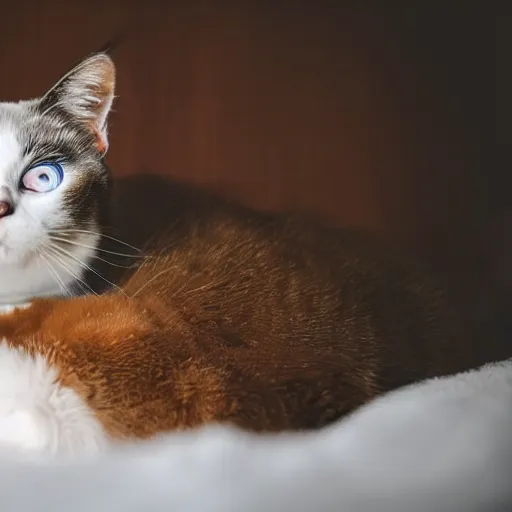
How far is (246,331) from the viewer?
62 centimetres

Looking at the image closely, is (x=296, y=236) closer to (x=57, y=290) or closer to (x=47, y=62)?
(x=57, y=290)

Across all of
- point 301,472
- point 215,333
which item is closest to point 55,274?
point 215,333

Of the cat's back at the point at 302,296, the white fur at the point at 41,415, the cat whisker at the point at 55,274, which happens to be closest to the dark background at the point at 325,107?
the cat's back at the point at 302,296

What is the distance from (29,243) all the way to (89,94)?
198 millimetres

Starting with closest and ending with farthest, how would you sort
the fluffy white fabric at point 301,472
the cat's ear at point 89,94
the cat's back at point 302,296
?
the fluffy white fabric at point 301,472 → the cat's back at point 302,296 → the cat's ear at point 89,94

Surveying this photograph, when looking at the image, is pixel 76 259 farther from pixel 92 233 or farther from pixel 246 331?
pixel 246 331

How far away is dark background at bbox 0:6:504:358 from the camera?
0.76 m

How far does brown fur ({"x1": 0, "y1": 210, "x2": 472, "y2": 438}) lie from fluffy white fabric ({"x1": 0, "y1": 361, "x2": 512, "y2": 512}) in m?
0.03

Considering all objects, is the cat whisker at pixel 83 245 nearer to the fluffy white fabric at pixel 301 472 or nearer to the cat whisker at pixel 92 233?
the cat whisker at pixel 92 233

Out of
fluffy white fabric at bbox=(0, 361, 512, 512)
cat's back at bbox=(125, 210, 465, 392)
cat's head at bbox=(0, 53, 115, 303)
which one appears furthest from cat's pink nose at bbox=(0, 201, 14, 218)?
fluffy white fabric at bbox=(0, 361, 512, 512)

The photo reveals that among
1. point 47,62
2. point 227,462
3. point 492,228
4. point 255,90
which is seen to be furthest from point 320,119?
point 227,462

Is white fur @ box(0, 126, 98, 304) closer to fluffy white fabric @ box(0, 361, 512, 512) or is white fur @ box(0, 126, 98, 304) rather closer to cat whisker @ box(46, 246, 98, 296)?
cat whisker @ box(46, 246, 98, 296)

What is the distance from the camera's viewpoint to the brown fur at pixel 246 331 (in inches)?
21.3

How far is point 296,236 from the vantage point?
79 cm
